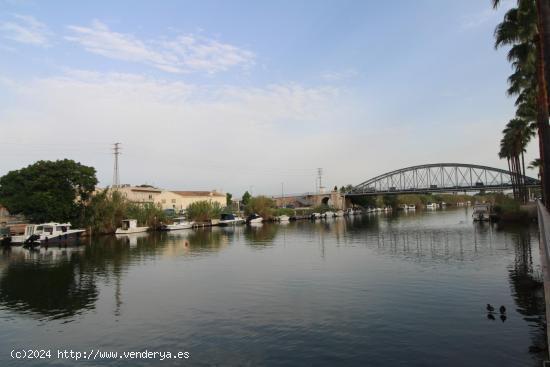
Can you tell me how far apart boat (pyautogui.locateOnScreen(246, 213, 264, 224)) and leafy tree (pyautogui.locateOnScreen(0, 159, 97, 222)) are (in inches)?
2081

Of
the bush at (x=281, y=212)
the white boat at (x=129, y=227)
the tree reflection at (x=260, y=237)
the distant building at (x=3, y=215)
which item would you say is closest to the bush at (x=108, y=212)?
the white boat at (x=129, y=227)

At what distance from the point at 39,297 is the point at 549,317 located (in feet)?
91.1

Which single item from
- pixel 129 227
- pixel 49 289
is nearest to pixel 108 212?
pixel 129 227

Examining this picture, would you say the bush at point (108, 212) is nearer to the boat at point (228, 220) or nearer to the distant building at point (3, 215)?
the distant building at point (3, 215)

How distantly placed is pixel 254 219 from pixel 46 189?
61.0 m

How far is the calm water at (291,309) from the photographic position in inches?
590

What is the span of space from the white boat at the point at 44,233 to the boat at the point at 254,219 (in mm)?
59540

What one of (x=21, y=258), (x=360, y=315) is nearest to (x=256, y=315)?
(x=360, y=315)

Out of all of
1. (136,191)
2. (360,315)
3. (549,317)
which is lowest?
(360,315)

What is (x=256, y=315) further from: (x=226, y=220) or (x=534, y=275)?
(x=226, y=220)

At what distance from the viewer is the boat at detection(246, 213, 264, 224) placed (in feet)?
386

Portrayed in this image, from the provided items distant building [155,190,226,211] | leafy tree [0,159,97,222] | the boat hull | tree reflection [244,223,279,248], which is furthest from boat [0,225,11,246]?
distant building [155,190,226,211]

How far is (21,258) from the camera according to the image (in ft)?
153

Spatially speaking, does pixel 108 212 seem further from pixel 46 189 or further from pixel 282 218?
pixel 282 218
